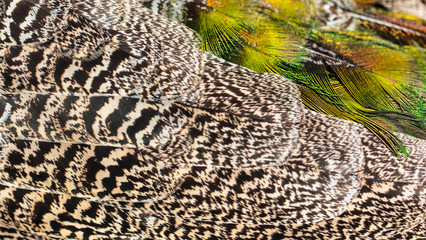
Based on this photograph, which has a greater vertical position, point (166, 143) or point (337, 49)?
point (337, 49)

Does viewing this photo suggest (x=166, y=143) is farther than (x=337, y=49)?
No

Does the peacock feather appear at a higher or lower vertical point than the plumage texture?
higher

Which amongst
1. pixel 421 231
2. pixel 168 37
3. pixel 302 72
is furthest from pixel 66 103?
pixel 421 231

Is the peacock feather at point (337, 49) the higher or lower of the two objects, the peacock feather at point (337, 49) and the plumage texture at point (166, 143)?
the higher
